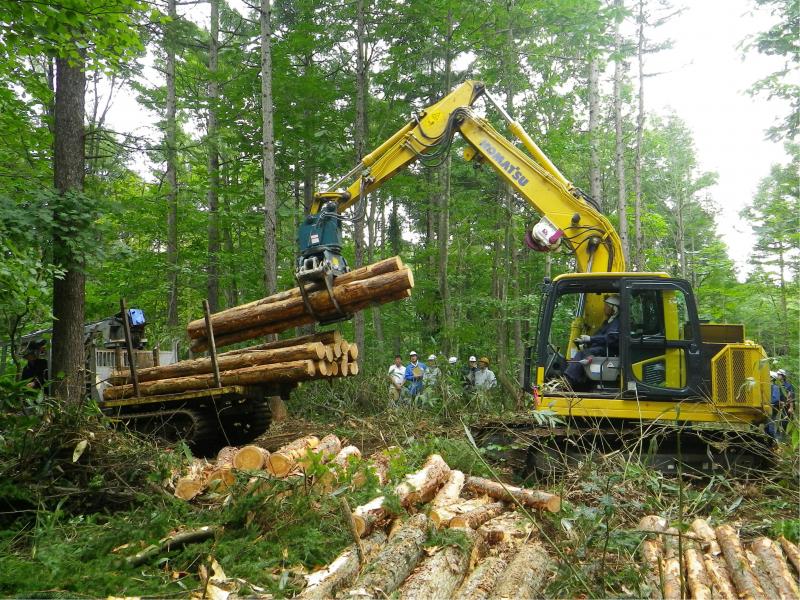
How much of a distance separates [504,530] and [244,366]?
183 inches

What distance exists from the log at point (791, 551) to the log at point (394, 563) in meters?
2.32

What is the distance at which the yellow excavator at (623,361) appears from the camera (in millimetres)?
6328

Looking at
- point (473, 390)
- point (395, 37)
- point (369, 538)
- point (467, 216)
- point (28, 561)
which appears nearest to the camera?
point (28, 561)

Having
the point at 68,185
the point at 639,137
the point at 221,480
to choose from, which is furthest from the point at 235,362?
the point at 639,137

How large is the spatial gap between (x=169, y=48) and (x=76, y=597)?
28.3ft

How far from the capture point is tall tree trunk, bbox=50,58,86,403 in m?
7.50

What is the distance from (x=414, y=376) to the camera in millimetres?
10922

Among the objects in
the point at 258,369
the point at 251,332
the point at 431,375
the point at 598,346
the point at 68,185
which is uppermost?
the point at 68,185

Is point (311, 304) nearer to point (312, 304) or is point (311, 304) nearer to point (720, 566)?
point (312, 304)

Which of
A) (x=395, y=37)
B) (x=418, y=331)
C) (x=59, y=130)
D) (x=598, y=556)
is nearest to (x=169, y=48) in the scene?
(x=59, y=130)

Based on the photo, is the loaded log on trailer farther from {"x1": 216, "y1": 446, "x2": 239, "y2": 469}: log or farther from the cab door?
the cab door

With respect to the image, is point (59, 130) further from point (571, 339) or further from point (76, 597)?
point (571, 339)

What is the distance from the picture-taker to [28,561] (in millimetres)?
3959

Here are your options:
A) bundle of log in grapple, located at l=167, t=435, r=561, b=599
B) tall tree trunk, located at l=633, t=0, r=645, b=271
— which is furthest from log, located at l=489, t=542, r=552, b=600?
tall tree trunk, located at l=633, t=0, r=645, b=271
